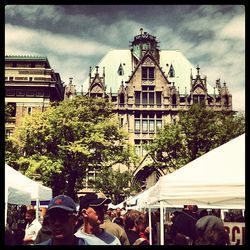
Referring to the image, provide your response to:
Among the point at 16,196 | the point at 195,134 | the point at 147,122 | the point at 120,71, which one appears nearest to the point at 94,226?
the point at 16,196

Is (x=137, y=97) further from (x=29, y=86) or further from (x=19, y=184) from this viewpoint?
(x=19, y=184)

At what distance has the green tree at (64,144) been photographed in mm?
32844

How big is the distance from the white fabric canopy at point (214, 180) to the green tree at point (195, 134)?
30.3 metres

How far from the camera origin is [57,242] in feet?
9.78

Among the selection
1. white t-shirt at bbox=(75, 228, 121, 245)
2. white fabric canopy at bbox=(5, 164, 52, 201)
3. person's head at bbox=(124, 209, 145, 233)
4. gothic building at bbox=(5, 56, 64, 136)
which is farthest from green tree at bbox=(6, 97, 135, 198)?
white t-shirt at bbox=(75, 228, 121, 245)

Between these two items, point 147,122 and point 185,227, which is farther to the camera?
point 147,122

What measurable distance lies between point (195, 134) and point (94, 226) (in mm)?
33266

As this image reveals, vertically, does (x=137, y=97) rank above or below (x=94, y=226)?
above

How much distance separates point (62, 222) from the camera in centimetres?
316

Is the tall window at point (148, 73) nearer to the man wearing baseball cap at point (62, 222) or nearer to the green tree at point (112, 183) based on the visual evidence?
the green tree at point (112, 183)

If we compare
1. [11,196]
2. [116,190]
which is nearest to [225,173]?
[11,196]

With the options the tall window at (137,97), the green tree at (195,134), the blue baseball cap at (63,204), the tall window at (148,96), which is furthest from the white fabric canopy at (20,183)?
the tall window at (148,96)
